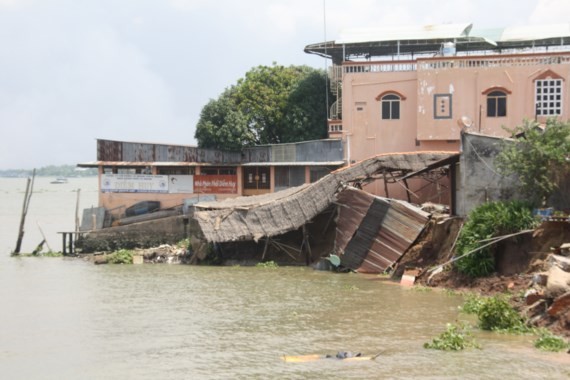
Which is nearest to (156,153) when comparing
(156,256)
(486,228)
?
(156,256)

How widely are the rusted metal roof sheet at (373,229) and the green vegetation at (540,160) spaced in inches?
145

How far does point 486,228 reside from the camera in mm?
19234

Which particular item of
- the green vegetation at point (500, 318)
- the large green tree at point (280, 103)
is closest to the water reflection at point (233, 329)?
the green vegetation at point (500, 318)

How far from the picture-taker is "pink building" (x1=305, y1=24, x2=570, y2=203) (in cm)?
3073

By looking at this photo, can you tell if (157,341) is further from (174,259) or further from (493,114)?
(493,114)

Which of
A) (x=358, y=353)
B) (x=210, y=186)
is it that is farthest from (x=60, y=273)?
(x=358, y=353)

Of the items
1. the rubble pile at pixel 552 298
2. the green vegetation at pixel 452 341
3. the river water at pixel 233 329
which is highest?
the rubble pile at pixel 552 298

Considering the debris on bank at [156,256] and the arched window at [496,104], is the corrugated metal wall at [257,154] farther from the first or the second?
the arched window at [496,104]

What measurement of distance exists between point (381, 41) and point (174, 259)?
14.4 metres

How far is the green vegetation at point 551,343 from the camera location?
536 inches

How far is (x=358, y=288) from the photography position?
837 inches

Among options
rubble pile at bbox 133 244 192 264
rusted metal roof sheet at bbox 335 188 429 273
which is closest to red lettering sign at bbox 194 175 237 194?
rubble pile at bbox 133 244 192 264

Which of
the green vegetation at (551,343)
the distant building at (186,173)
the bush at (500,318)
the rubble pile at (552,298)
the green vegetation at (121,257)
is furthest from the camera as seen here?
the distant building at (186,173)

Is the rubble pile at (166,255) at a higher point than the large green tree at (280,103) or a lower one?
lower
